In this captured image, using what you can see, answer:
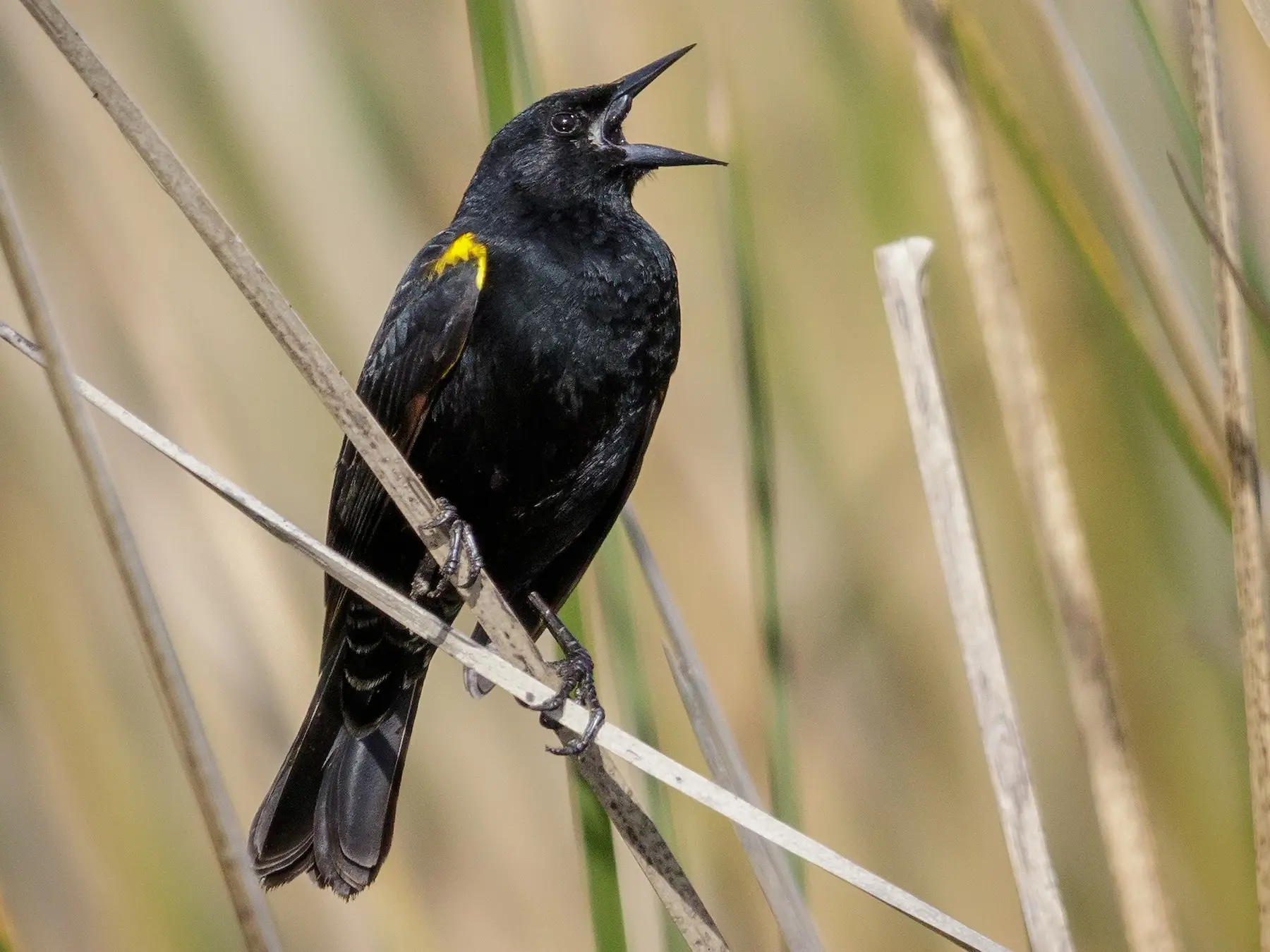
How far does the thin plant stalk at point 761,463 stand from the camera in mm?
1381

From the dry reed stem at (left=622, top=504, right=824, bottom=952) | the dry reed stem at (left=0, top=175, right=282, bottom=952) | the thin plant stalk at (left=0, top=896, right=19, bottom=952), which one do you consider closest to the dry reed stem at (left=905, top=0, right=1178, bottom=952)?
the dry reed stem at (left=622, top=504, right=824, bottom=952)

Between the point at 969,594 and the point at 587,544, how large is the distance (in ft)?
2.80

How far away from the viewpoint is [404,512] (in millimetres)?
1239

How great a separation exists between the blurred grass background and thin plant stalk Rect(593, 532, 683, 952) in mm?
527

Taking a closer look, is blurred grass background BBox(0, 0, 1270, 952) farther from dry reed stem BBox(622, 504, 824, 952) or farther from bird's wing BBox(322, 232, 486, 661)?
dry reed stem BBox(622, 504, 824, 952)

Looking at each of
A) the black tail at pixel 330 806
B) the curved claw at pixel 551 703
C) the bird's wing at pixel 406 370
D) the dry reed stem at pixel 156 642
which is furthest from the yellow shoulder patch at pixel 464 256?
the dry reed stem at pixel 156 642

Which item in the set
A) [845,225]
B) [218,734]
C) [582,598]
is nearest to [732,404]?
[845,225]

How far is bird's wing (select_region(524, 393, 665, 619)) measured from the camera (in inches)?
72.8

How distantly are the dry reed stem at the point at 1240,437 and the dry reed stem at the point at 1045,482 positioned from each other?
0.42 feet

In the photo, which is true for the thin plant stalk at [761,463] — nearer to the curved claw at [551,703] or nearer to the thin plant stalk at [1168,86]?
the curved claw at [551,703]

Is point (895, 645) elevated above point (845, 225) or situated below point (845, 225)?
below

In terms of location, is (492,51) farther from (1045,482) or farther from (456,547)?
(1045,482)

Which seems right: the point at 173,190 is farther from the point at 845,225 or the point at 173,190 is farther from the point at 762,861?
the point at 845,225

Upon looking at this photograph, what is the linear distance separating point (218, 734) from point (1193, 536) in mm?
Result: 1665
